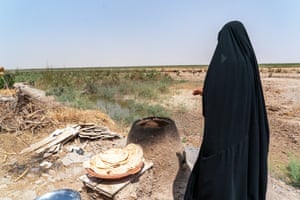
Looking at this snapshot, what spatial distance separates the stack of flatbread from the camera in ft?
7.27

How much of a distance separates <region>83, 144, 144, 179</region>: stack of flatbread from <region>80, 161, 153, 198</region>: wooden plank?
9 centimetres

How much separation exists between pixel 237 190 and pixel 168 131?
127 cm

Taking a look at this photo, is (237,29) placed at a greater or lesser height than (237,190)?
greater

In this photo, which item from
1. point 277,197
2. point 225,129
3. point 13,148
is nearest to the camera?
point 225,129

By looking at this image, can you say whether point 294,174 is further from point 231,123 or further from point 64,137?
point 64,137

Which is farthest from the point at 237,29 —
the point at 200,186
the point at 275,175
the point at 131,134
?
the point at 275,175

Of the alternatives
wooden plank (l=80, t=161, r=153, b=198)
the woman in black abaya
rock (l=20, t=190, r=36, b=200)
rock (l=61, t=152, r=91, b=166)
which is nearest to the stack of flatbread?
wooden plank (l=80, t=161, r=153, b=198)

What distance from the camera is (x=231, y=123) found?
1.20 metres

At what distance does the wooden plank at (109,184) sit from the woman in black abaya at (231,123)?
103 centimetres

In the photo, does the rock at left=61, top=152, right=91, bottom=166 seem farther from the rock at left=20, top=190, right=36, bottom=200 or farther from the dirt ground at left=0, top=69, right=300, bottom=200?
the rock at left=20, top=190, right=36, bottom=200

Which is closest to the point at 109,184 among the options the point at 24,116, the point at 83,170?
the point at 83,170

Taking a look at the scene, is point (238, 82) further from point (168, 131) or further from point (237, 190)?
point (168, 131)

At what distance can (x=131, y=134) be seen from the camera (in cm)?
267

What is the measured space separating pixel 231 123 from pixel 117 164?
4.73 feet
